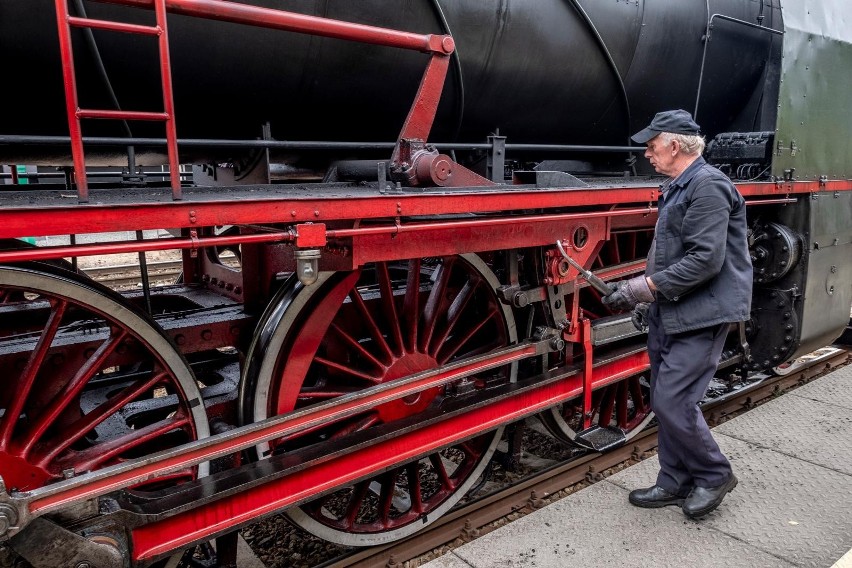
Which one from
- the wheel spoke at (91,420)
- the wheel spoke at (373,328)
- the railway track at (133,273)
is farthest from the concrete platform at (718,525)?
the railway track at (133,273)

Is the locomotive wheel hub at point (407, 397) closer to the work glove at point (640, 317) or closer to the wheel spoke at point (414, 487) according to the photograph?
the wheel spoke at point (414, 487)

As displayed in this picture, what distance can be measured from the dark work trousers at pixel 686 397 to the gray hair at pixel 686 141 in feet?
2.17

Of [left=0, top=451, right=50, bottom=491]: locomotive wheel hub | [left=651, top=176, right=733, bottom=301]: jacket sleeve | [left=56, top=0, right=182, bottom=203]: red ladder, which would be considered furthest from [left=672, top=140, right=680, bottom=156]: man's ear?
[left=0, top=451, right=50, bottom=491]: locomotive wheel hub

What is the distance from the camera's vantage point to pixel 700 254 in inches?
98.5

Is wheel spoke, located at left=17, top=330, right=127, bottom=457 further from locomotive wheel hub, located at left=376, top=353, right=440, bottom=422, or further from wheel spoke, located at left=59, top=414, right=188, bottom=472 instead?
locomotive wheel hub, located at left=376, top=353, right=440, bottom=422

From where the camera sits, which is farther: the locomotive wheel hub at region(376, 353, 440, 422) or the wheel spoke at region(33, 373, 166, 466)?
the locomotive wheel hub at region(376, 353, 440, 422)

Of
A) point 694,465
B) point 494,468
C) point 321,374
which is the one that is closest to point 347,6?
point 321,374

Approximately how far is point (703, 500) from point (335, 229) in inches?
78.0

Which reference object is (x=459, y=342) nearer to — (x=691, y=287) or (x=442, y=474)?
(x=442, y=474)

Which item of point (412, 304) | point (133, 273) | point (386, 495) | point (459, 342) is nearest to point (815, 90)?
point (459, 342)

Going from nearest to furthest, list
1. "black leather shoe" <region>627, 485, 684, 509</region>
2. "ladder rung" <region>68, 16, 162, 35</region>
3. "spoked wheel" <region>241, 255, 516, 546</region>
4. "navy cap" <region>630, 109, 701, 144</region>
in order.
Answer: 1. "ladder rung" <region>68, 16, 162, 35</region>
2. "spoked wheel" <region>241, 255, 516, 546</region>
3. "navy cap" <region>630, 109, 701, 144</region>
4. "black leather shoe" <region>627, 485, 684, 509</region>

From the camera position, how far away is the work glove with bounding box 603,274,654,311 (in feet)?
8.76

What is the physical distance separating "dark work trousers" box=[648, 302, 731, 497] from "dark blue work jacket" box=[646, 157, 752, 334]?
10 cm

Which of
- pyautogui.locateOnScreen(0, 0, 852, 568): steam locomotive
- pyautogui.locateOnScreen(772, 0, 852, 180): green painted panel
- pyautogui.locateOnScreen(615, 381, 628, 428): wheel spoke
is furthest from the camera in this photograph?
pyautogui.locateOnScreen(615, 381, 628, 428): wheel spoke
